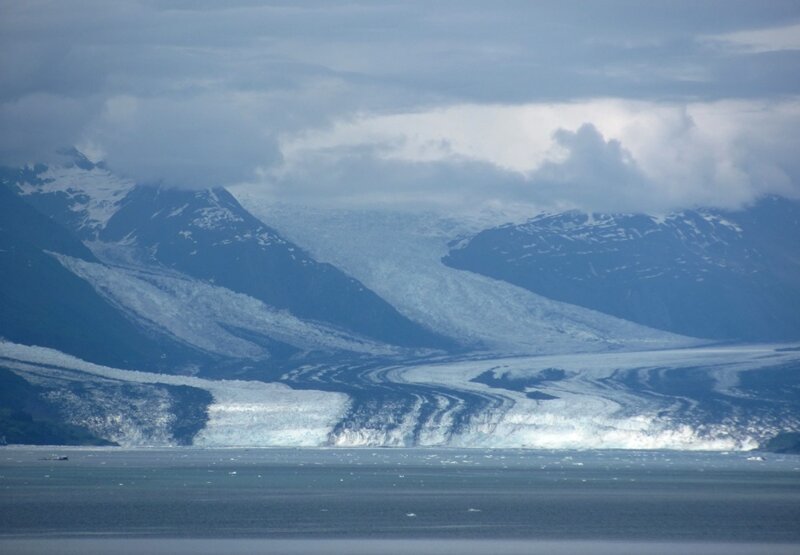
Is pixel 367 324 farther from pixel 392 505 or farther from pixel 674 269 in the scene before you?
pixel 392 505

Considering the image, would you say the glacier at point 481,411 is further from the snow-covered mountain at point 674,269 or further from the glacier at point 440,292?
the snow-covered mountain at point 674,269

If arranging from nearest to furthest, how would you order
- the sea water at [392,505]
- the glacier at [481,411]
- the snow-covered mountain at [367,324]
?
the sea water at [392,505], the glacier at [481,411], the snow-covered mountain at [367,324]

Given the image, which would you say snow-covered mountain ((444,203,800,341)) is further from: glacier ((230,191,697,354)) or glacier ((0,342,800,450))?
glacier ((0,342,800,450))

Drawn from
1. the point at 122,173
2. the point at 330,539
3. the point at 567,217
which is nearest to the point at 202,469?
the point at 330,539

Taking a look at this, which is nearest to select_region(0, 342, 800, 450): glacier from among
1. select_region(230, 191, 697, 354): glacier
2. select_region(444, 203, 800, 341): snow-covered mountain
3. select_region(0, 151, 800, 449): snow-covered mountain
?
select_region(0, 151, 800, 449): snow-covered mountain

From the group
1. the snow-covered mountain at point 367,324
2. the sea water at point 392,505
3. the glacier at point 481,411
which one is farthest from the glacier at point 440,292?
the sea water at point 392,505

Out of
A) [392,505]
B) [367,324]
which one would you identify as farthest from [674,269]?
[392,505]
